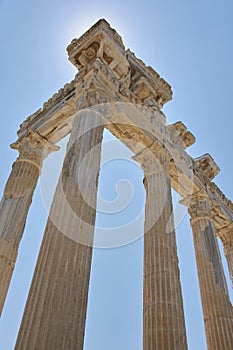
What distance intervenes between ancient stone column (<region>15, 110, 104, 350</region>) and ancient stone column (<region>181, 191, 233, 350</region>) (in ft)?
44.5

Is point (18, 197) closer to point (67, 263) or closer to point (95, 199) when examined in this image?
point (95, 199)

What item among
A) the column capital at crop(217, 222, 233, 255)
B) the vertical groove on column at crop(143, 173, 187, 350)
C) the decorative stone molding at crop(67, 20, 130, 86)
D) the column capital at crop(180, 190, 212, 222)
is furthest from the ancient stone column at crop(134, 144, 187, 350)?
the column capital at crop(217, 222, 233, 255)

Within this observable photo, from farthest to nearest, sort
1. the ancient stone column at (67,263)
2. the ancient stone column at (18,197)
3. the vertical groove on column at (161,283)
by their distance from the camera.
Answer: the ancient stone column at (18,197) < the vertical groove on column at (161,283) < the ancient stone column at (67,263)

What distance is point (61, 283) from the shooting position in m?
13.8

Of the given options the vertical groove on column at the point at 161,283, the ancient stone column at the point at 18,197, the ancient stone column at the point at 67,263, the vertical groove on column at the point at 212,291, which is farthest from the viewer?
the vertical groove on column at the point at 212,291

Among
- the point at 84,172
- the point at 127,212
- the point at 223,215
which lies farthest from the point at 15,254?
the point at 127,212

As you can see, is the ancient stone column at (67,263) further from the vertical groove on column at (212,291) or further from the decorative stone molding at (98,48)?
the vertical groove on column at (212,291)

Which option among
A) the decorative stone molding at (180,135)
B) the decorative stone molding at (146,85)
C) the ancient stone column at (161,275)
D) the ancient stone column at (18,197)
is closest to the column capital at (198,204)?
the decorative stone molding at (180,135)

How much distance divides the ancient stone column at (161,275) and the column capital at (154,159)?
9 centimetres

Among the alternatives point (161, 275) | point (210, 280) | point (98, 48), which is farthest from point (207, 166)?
point (161, 275)

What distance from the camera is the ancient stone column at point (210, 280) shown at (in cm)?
2444

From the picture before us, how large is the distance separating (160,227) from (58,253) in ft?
33.0

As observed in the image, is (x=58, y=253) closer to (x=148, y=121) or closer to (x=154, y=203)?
(x=154, y=203)

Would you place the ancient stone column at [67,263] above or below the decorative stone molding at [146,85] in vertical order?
below
